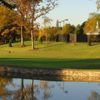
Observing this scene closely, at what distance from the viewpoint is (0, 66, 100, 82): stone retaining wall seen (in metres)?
20.6

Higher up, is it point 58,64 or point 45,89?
point 58,64

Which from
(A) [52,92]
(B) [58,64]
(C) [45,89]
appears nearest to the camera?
(A) [52,92]

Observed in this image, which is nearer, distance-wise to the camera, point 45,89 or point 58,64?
point 45,89

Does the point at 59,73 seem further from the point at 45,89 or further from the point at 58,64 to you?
the point at 45,89

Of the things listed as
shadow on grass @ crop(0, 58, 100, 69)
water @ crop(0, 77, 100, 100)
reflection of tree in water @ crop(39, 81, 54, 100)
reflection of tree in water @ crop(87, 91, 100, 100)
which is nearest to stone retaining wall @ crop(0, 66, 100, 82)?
shadow on grass @ crop(0, 58, 100, 69)

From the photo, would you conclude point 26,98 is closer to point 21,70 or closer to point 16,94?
point 16,94

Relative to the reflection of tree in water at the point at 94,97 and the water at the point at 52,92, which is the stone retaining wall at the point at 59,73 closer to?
the water at the point at 52,92

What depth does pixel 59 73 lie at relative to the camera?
72.2 ft

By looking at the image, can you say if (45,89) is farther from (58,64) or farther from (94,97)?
(58,64)

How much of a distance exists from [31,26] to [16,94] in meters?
39.1

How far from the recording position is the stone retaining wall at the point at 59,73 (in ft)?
67.6

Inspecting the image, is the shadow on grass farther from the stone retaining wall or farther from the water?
the water

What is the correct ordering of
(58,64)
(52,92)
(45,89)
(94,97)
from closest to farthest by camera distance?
(94,97)
(52,92)
(45,89)
(58,64)

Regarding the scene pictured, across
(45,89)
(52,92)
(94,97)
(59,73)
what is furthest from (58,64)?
(94,97)
